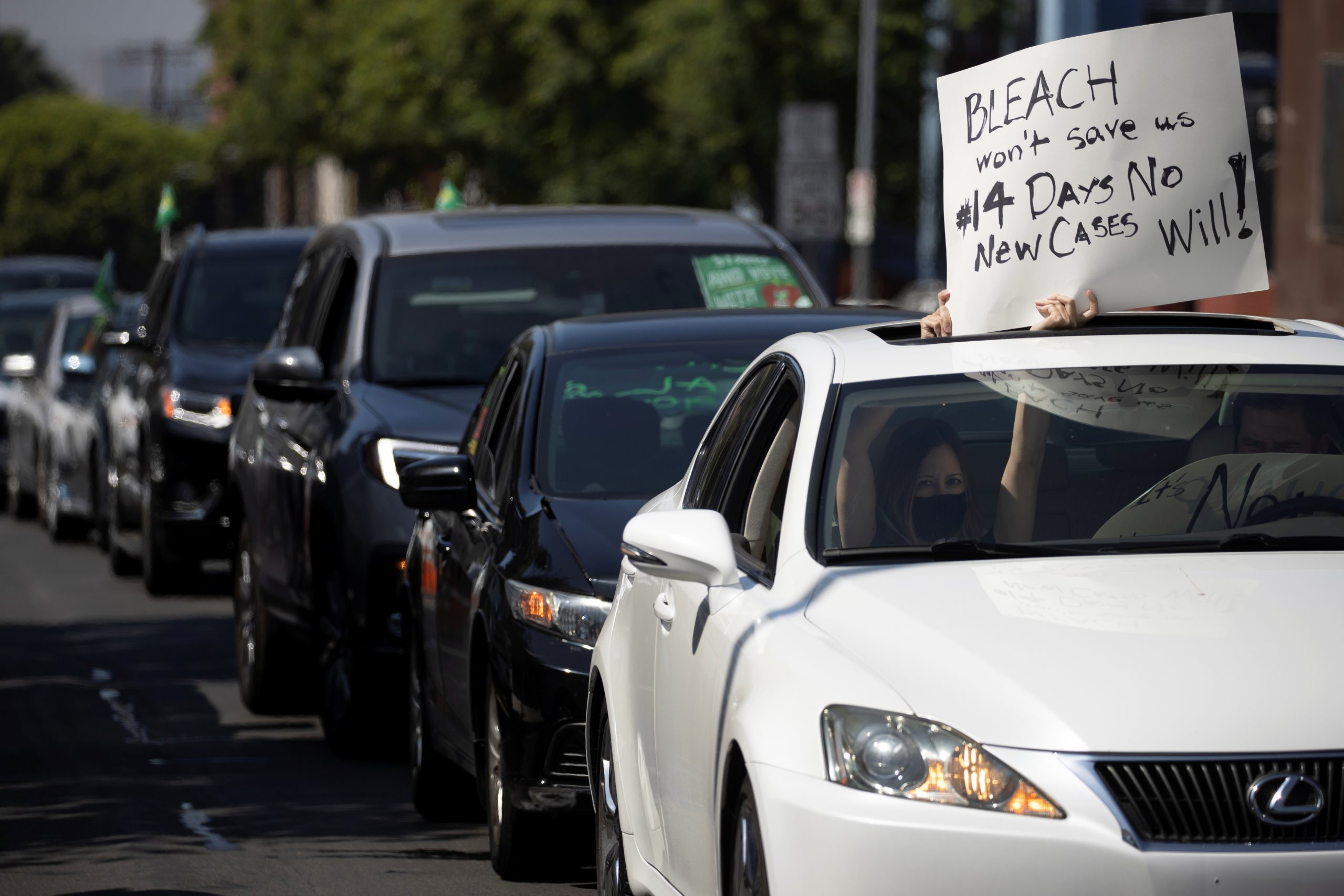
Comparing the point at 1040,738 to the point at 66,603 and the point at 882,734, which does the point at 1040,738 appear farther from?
the point at 66,603

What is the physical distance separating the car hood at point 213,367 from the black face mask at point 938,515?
420 inches

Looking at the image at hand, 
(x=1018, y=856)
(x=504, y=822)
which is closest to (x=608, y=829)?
(x=504, y=822)

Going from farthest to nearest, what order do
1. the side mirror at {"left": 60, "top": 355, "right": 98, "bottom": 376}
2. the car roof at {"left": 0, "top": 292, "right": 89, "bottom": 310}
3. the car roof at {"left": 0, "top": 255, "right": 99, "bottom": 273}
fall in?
the car roof at {"left": 0, "top": 255, "right": 99, "bottom": 273}, the car roof at {"left": 0, "top": 292, "right": 89, "bottom": 310}, the side mirror at {"left": 60, "top": 355, "right": 98, "bottom": 376}

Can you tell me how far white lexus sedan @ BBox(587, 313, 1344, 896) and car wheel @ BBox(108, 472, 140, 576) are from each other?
1173 cm

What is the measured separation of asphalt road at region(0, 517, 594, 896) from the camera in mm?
7324

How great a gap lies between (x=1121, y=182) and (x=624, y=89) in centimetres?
2813

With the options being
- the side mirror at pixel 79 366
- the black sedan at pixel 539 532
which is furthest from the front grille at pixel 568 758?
the side mirror at pixel 79 366

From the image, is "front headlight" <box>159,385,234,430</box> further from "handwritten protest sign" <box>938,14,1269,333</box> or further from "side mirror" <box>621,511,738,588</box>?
"side mirror" <box>621,511,738,588</box>

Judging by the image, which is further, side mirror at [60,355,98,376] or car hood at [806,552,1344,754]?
side mirror at [60,355,98,376]

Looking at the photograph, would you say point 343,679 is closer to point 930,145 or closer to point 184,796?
point 184,796

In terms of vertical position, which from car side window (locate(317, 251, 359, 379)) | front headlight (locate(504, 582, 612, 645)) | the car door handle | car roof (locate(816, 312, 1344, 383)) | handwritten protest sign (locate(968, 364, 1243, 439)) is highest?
car side window (locate(317, 251, 359, 379))

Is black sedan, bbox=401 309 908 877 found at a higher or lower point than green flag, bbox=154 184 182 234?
lower

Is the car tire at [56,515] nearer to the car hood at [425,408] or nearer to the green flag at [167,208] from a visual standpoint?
the green flag at [167,208]

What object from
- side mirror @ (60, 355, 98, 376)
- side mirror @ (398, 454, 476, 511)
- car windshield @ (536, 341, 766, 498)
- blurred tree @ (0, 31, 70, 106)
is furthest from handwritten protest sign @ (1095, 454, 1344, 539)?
blurred tree @ (0, 31, 70, 106)
